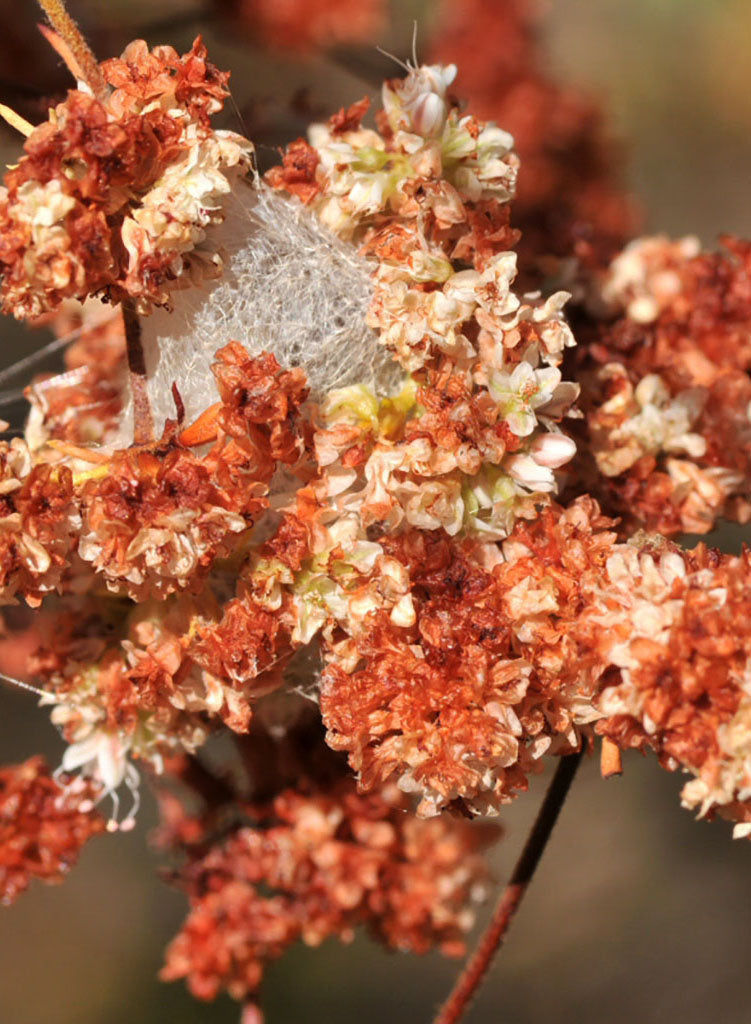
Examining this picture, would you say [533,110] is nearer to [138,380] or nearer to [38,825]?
[138,380]

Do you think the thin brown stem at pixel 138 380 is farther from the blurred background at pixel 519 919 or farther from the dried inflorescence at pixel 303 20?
the blurred background at pixel 519 919

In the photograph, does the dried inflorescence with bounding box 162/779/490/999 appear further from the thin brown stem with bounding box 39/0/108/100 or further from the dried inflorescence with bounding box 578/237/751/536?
the thin brown stem with bounding box 39/0/108/100

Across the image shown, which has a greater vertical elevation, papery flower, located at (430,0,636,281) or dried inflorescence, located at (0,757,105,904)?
papery flower, located at (430,0,636,281)

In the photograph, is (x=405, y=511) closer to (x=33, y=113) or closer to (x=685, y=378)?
(x=685, y=378)

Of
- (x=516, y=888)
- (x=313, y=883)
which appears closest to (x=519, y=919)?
(x=313, y=883)

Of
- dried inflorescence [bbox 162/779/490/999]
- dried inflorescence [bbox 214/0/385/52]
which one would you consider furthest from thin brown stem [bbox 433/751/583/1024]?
dried inflorescence [bbox 214/0/385/52]

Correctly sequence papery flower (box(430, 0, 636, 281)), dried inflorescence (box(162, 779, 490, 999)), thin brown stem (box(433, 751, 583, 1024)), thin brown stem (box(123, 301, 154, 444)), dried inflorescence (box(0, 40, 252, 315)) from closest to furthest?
dried inflorescence (box(0, 40, 252, 315)) < thin brown stem (box(123, 301, 154, 444)) < thin brown stem (box(433, 751, 583, 1024)) < dried inflorescence (box(162, 779, 490, 999)) < papery flower (box(430, 0, 636, 281))

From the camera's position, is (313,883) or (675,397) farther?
(313,883)

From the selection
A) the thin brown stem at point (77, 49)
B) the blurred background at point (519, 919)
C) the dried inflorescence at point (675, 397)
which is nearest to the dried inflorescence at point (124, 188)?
the thin brown stem at point (77, 49)
